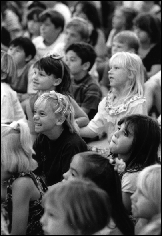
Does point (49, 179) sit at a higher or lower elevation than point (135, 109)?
lower

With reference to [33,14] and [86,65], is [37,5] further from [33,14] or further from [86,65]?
[86,65]

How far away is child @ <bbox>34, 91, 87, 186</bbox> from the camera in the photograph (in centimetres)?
372

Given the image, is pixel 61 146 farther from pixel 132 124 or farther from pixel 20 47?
pixel 20 47

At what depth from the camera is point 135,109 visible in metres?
4.24

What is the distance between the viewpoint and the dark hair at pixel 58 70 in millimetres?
4594

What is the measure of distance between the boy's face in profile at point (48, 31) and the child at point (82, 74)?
1.53 m

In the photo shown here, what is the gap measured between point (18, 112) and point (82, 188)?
2648 millimetres

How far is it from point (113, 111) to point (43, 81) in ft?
2.20

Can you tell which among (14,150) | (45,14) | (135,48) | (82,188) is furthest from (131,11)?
(82,188)

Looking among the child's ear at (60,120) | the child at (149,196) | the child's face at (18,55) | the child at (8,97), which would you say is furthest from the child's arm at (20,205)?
the child's face at (18,55)

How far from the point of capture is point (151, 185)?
102 inches

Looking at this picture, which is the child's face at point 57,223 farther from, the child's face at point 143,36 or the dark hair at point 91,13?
the dark hair at point 91,13

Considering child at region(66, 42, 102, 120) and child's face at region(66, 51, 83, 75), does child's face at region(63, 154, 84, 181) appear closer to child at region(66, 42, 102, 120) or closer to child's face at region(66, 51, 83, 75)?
child at region(66, 42, 102, 120)

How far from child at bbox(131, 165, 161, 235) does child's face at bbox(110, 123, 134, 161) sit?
2.31 ft
